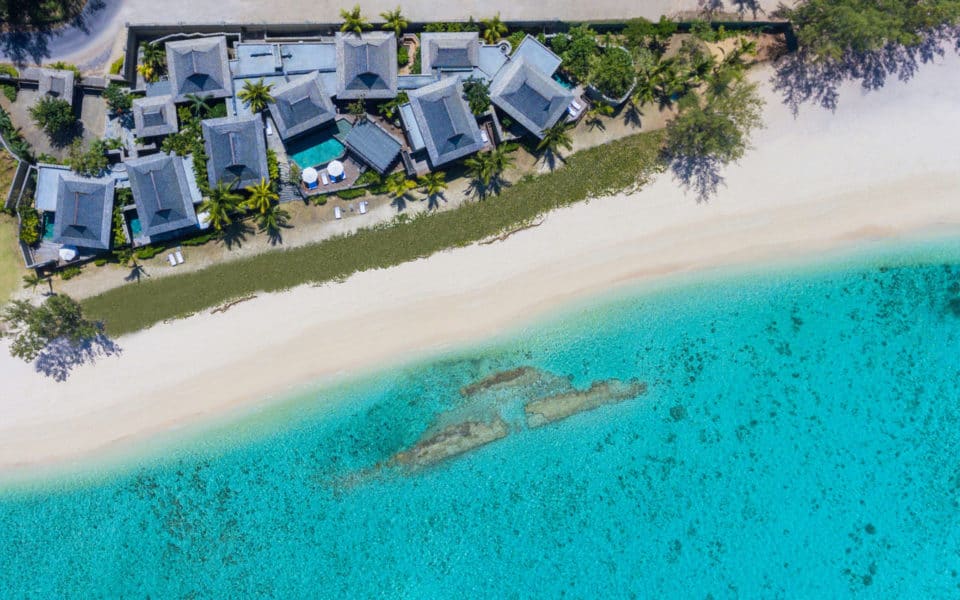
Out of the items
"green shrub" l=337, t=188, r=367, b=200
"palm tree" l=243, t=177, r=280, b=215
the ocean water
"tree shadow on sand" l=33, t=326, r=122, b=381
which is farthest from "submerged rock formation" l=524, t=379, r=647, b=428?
"tree shadow on sand" l=33, t=326, r=122, b=381

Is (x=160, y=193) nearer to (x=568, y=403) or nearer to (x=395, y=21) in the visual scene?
(x=395, y=21)

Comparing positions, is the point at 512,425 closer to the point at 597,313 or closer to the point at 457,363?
the point at 457,363

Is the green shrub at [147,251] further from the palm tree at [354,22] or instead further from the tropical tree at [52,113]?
the palm tree at [354,22]

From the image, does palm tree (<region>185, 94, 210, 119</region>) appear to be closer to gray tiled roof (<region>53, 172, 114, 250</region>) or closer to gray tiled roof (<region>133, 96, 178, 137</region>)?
gray tiled roof (<region>133, 96, 178, 137</region>)

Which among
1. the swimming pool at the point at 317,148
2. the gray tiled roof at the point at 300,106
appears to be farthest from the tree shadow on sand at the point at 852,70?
the gray tiled roof at the point at 300,106

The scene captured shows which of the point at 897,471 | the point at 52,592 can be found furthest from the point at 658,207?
the point at 52,592
